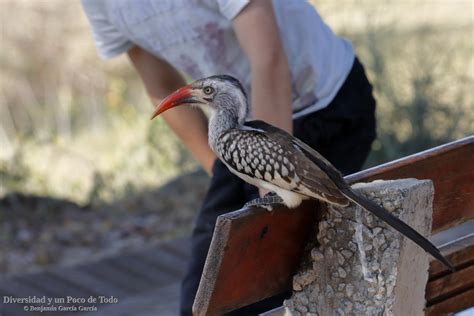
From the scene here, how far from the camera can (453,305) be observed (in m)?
2.43

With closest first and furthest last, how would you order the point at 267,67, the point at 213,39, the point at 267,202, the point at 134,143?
the point at 267,202 → the point at 267,67 → the point at 213,39 → the point at 134,143

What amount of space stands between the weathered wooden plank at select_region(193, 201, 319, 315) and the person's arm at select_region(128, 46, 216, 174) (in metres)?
1.18

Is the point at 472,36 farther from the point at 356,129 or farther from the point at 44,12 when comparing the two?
the point at 356,129

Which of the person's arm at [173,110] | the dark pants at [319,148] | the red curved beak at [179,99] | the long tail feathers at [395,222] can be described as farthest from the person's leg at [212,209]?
the long tail feathers at [395,222]

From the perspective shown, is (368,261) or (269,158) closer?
(368,261)

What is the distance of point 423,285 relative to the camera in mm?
2176

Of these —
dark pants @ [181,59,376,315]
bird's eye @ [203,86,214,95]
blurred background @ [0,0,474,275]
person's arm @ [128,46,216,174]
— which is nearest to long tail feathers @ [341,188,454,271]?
bird's eye @ [203,86,214,95]

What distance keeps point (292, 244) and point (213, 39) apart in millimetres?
1019

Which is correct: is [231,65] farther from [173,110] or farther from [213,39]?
[173,110]

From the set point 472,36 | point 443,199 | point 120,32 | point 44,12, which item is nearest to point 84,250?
point 120,32

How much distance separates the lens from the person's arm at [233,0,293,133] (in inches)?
104

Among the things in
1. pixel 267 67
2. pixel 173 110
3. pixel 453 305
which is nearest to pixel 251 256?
pixel 453 305

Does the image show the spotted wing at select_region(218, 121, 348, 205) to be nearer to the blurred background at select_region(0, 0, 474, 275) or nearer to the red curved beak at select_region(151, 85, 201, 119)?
the red curved beak at select_region(151, 85, 201, 119)

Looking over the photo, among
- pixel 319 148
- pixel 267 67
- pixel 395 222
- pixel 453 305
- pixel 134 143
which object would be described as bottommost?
pixel 134 143
